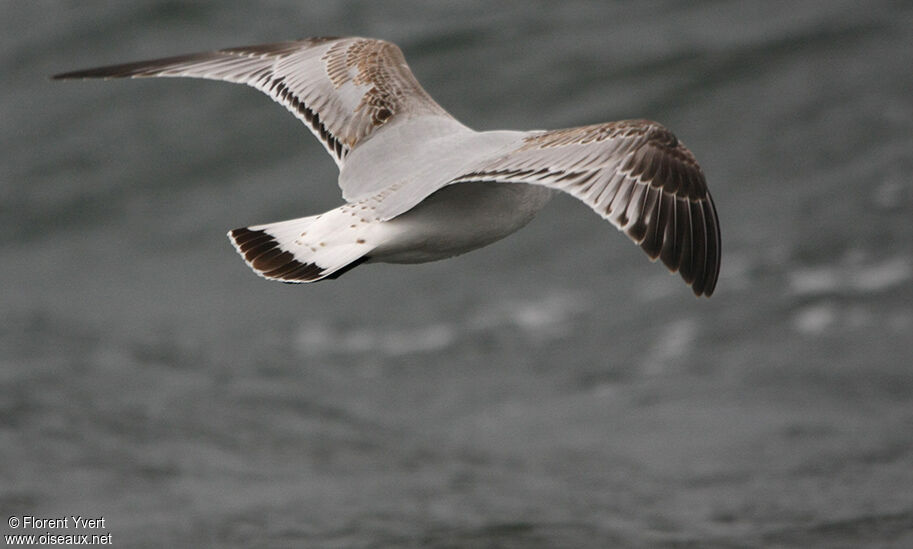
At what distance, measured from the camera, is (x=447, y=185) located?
507 centimetres

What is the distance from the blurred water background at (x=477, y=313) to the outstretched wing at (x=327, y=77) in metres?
2.65

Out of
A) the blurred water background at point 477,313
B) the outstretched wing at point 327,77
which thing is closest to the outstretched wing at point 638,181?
the outstretched wing at point 327,77

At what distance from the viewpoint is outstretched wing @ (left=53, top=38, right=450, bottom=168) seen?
20.2 feet

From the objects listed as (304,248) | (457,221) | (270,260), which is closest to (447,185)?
(457,221)

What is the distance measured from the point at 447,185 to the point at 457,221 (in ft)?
1.12

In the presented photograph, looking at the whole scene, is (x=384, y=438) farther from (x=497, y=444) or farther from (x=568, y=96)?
(x=568, y=96)

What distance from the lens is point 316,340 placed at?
11.1 m

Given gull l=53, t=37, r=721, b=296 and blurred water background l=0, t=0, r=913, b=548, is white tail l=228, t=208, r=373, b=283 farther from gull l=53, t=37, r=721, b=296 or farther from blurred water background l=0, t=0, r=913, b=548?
blurred water background l=0, t=0, r=913, b=548

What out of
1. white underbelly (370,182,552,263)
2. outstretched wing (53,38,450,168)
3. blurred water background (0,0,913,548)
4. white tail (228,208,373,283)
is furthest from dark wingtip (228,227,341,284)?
blurred water background (0,0,913,548)

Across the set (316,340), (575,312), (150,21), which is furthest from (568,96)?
(150,21)

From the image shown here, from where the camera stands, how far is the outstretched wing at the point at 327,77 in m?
6.16

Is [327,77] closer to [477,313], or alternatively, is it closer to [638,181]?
[638,181]

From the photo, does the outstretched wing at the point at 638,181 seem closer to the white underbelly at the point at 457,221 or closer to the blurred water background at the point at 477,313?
the white underbelly at the point at 457,221

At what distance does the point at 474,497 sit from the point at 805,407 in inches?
103
